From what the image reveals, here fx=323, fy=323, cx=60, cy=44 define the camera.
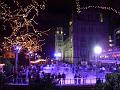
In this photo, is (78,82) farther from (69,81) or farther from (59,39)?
(59,39)

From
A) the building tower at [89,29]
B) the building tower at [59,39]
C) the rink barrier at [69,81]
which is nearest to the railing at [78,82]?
the rink barrier at [69,81]

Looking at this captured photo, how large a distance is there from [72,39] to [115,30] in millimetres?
11817

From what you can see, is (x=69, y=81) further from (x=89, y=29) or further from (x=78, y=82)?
(x=89, y=29)

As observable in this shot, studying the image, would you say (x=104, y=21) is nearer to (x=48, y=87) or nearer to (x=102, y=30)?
(x=102, y=30)

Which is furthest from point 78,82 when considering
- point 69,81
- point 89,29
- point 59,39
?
point 59,39

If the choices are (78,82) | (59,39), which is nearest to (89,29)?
(59,39)

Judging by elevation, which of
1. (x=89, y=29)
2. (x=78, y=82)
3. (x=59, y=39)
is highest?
(x=59, y=39)

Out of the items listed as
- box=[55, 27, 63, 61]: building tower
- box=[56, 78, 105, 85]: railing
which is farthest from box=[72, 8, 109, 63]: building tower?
box=[56, 78, 105, 85]: railing

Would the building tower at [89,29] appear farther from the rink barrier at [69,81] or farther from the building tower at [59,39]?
the rink barrier at [69,81]

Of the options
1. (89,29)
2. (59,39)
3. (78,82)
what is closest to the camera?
(78,82)

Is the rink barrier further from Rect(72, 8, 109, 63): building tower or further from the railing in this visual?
Rect(72, 8, 109, 63): building tower

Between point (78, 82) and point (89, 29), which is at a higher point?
point (89, 29)

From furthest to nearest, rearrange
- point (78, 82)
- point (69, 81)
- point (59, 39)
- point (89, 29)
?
point (59, 39) → point (89, 29) → point (69, 81) → point (78, 82)

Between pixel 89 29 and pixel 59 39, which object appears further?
pixel 59 39
